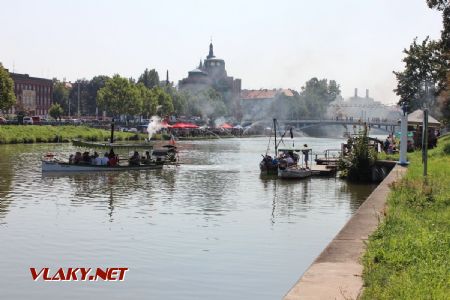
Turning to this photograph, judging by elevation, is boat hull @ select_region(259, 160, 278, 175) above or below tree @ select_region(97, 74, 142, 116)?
below

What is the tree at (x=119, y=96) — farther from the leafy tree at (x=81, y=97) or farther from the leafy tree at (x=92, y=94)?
the leafy tree at (x=81, y=97)

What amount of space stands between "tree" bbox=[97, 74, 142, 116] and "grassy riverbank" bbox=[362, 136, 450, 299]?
124 meters

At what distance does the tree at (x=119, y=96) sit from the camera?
5677 inches

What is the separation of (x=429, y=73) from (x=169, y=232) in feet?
245

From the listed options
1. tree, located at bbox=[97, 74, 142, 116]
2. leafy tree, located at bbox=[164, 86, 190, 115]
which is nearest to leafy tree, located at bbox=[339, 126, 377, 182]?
tree, located at bbox=[97, 74, 142, 116]

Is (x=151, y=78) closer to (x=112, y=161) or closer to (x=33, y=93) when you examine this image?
(x=33, y=93)

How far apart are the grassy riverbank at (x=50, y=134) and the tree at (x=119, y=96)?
14388 mm

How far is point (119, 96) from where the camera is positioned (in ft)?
475

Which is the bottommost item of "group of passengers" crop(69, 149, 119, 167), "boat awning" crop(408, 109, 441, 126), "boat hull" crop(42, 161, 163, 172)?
"boat hull" crop(42, 161, 163, 172)

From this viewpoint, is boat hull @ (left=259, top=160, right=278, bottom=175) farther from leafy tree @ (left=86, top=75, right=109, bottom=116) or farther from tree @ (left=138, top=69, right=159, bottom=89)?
leafy tree @ (left=86, top=75, right=109, bottom=116)

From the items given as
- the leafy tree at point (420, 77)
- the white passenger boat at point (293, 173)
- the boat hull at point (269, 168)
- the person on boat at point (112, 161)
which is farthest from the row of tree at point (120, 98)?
the white passenger boat at point (293, 173)

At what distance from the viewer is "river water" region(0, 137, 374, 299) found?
58.7ft

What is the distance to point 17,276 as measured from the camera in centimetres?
1869

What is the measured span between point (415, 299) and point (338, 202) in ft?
86.3
